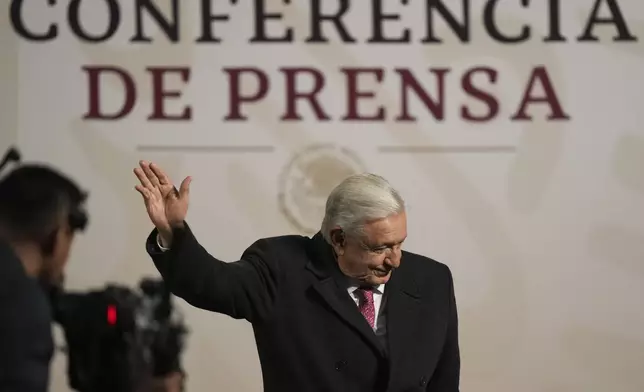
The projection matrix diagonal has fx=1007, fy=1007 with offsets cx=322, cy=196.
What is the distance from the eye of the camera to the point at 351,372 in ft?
6.82

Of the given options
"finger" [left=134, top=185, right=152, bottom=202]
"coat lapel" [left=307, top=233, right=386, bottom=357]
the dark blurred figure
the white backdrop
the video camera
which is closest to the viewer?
the dark blurred figure

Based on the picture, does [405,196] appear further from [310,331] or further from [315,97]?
[310,331]

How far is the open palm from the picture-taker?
1971 millimetres

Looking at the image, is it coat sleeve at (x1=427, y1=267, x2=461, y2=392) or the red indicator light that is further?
the red indicator light

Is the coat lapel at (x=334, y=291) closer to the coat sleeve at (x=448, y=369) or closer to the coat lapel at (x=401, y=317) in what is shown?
the coat lapel at (x=401, y=317)

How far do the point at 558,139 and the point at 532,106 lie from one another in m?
0.13

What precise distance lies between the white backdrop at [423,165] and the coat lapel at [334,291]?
981 millimetres

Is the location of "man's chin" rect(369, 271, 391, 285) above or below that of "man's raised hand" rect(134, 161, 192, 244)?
below

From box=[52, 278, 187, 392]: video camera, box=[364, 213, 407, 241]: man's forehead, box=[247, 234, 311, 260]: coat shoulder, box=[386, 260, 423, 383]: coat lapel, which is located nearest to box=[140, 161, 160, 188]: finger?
box=[247, 234, 311, 260]: coat shoulder

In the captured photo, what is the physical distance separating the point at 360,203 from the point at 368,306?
240mm

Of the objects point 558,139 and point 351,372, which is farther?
point 558,139

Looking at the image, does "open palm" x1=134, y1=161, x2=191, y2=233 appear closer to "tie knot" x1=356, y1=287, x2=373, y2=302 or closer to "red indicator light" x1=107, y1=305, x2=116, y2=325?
"tie knot" x1=356, y1=287, x2=373, y2=302

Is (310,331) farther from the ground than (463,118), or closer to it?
closer to it

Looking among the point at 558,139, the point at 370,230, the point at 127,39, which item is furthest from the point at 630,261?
the point at 127,39
